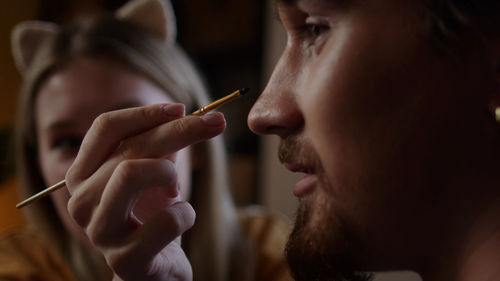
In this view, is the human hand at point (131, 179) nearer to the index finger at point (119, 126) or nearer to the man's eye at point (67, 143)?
the index finger at point (119, 126)

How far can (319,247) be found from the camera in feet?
1.28

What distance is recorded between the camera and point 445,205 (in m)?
0.35

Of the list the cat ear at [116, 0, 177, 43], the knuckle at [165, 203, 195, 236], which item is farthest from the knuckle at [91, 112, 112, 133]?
the cat ear at [116, 0, 177, 43]

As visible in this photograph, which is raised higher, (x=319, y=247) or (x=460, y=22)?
Answer: (x=460, y=22)

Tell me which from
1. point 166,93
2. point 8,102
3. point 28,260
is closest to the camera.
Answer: point 166,93

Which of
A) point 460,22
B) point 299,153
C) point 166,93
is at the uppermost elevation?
point 460,22

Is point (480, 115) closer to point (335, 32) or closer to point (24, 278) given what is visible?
point (335, 32)

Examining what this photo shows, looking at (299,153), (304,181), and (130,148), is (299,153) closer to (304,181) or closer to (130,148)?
(304,181)

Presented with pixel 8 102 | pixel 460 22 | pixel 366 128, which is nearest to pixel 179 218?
pixel 366 128

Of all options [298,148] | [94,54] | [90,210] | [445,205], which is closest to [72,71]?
[94,54]

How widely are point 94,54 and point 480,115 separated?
61 cm

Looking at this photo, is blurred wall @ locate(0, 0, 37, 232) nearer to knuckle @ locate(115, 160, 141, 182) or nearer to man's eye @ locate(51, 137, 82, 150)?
man's eye @ locate(51, 137, 82, 150)

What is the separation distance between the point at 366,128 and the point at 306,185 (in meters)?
0.09

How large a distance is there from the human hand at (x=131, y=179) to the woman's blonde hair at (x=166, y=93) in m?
0.24
